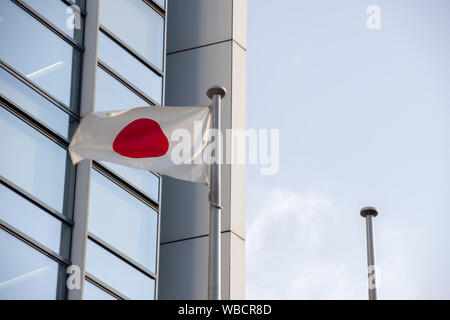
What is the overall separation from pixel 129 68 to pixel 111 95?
3.15 feet

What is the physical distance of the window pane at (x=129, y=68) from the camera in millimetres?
18953

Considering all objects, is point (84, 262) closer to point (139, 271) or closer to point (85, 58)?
point (139, 271)

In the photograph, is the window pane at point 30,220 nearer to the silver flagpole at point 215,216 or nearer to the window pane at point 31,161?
Answer: the window pane at point 31,161

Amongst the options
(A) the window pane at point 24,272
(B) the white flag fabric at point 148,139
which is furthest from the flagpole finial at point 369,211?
(A) the window pane at point 24,272

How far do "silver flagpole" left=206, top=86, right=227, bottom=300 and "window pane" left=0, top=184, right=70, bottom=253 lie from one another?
3.25 m

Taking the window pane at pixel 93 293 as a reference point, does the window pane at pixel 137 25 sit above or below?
above

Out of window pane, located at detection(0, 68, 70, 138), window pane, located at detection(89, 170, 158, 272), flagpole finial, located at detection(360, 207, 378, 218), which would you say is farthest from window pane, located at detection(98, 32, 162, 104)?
flagpole finial, located at detection(360, 207, 378, 218)

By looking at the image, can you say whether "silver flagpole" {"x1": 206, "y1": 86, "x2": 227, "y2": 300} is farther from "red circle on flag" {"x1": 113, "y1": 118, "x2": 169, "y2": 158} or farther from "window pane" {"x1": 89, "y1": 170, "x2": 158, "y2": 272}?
"window pane" {"x1": 89, "y1": 170, "x2": 158, "y2": 272}

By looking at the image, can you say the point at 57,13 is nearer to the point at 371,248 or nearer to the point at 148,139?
the point at 148,139

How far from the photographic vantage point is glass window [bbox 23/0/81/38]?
57.9 ft

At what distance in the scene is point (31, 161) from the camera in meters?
16.5

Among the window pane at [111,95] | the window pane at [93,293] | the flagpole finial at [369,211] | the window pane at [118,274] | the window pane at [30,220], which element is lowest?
the window pane at [93,293]

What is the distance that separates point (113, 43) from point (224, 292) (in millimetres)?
4902

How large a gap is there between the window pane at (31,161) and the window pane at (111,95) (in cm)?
143
